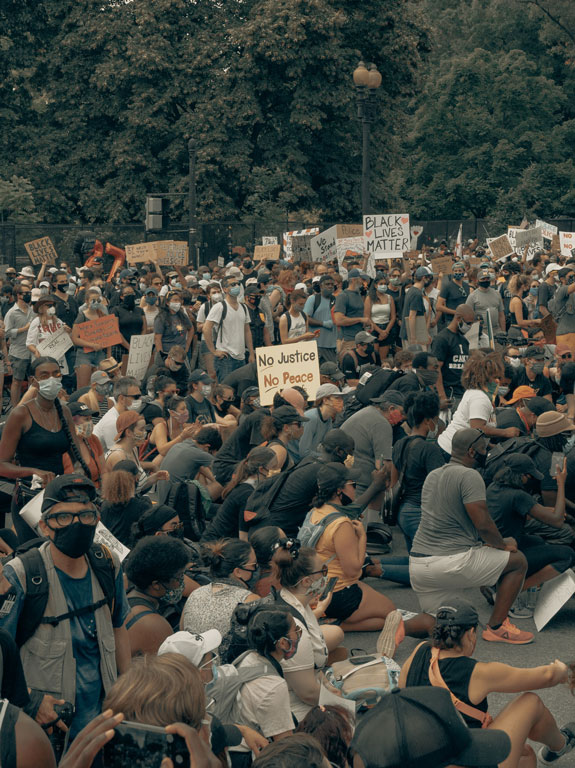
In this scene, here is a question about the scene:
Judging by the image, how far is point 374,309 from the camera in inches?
631

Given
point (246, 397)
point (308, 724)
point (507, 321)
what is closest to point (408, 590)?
point (246, 397)

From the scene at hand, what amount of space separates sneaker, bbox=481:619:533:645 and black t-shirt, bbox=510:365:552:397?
162 inches

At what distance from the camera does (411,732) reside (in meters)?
4.00

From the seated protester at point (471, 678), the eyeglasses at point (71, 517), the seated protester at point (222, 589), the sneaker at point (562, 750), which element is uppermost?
the eyeglasses at point (71, 517)

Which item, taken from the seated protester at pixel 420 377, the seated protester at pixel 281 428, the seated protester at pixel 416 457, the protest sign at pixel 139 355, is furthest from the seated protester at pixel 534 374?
the protest sign at pixel 139 355

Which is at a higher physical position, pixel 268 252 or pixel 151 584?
pixel 268 252

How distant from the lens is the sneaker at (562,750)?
18.9 feet

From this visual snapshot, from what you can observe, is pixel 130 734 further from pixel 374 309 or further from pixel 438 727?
pixel 374 309

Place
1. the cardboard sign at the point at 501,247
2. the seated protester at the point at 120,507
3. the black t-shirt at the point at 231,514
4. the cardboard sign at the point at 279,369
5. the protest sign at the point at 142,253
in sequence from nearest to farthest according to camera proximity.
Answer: the seated protester at the point at 120,507
the black t-shirt at the point at 231,514
the cardboard sign at the point at 279,369
the protest sign at the point at 142,253
the cardboard sign at the point at 501,247

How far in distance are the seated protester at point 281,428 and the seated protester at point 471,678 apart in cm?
344

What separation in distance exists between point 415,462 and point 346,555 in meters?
1.27

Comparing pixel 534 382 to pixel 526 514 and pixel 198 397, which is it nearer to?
pixel 198 397

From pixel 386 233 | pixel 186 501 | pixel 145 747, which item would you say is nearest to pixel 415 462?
pixel 186 501

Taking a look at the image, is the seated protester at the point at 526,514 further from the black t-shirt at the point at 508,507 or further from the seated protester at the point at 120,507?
the seated protester at the point at 120,507
